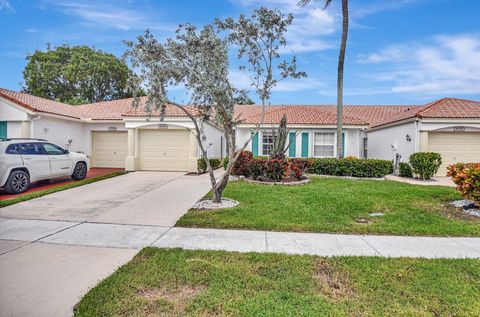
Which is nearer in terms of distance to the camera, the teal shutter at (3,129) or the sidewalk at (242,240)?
the sidewalk at (242,240)

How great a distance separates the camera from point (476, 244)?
5.36 metres

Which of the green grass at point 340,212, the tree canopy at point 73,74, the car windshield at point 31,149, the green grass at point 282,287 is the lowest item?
the green grass at point 282,287

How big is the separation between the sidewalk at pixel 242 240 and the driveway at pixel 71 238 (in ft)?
0.07

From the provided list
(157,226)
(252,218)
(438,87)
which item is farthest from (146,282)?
(438,87)

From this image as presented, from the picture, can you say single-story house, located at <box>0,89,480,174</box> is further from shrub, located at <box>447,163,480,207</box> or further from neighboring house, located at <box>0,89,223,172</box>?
shrub, located at <box>447,163,480,207</box>

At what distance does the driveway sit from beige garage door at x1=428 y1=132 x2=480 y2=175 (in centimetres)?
1319

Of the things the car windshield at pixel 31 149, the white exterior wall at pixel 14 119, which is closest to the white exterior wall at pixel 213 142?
the car windshield at pixel 31 149

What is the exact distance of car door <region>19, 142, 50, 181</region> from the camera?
1036cm

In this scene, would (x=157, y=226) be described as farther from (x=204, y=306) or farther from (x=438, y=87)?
(x=438, y=87)

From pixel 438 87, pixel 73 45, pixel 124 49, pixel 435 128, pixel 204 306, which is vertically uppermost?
pixel 73 45

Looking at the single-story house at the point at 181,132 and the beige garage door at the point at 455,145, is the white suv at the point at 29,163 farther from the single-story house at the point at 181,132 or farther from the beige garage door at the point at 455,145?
the beige garage door at the point at 455,145

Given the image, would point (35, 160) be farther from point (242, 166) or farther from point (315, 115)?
point (315, 115)

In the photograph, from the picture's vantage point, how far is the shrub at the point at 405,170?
1508cm

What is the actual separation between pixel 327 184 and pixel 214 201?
5593 millimetres
